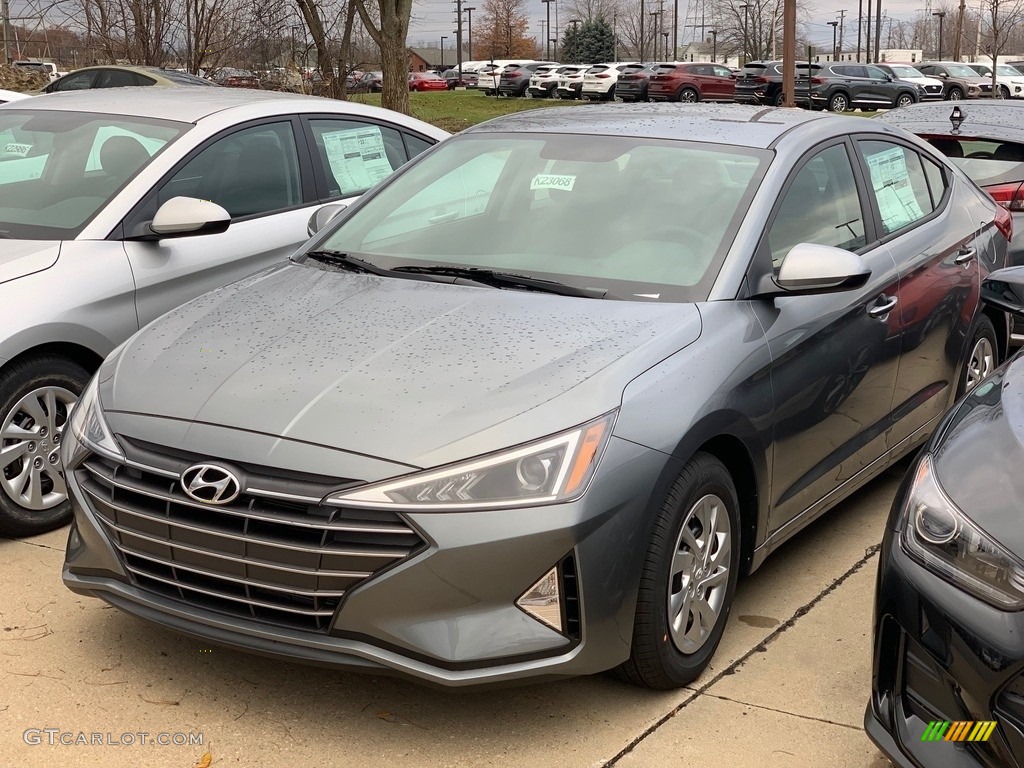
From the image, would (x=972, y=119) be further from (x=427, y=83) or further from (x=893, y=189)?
(x=427, y=83)

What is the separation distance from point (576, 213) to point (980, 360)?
95.8 inches

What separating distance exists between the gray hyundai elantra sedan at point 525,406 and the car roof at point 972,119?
10.9ft

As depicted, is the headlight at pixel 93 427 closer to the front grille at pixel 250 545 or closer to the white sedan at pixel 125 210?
the front grille at pixel 250 545

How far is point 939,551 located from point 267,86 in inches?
899

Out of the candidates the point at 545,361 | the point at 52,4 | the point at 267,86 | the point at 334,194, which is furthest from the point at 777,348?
the point at 267,86

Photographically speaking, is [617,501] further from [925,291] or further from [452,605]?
[925,291]

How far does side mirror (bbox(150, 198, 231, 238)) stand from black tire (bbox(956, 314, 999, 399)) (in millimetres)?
3190

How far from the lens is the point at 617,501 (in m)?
2.94

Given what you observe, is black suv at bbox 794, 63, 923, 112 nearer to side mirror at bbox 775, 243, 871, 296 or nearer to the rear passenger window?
the rear passenger window

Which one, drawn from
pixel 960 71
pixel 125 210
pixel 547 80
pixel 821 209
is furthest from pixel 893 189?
pixel 960 71

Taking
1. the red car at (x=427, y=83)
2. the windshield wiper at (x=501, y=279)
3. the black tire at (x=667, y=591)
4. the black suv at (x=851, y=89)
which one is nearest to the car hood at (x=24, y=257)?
the windshield wiper at (x=501, y=279)

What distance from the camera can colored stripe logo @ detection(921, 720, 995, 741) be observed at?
230 cm

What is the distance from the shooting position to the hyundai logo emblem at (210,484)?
291cm

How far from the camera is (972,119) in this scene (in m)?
8.02
